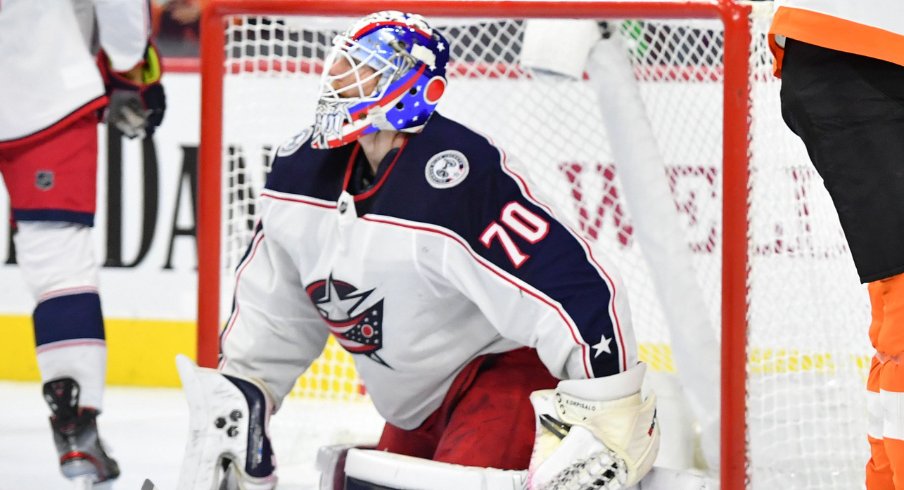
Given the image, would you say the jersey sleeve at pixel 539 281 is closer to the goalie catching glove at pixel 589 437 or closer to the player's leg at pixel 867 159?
the goalie catching glove at pixel 589 437

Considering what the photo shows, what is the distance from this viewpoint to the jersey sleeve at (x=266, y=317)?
2.15 metres

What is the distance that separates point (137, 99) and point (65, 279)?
48 cm

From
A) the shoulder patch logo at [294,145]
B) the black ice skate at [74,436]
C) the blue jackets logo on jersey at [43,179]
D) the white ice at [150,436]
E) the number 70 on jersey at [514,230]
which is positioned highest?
the shoulder patch logo at [294,145]

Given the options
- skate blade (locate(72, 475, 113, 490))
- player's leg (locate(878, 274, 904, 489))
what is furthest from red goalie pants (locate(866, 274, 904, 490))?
skate blade (locate(72, 475, 113, 490))

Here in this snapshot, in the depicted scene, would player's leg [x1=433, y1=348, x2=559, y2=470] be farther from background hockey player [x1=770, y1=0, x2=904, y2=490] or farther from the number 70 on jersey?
background hockey player [x1=770, y1=0, x2=904, y2=490]

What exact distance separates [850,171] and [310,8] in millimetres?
1203

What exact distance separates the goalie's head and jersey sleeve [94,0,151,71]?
1066 millimetres

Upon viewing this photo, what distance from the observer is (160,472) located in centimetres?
306

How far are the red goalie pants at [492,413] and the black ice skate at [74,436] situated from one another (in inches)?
41.8

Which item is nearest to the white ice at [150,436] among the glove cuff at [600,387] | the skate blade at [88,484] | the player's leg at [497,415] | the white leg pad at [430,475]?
the skate blade at [88,484]

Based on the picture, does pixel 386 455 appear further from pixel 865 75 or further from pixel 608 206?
pixel 608 206

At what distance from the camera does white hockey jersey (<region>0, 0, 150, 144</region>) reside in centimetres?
293

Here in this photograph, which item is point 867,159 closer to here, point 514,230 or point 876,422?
point 876,422

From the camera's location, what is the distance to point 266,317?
217 centimetres
